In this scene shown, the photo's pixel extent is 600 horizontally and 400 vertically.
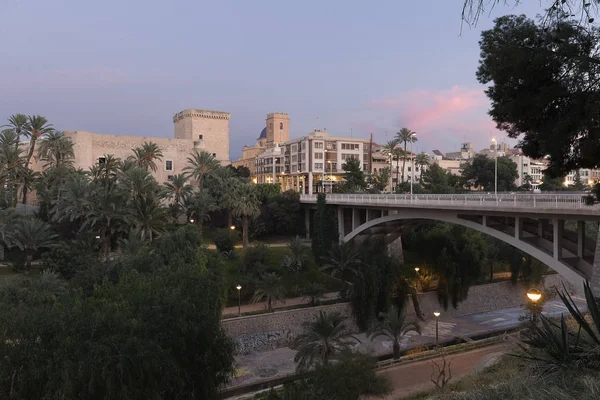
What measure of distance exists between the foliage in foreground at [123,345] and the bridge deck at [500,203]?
12.8 meters

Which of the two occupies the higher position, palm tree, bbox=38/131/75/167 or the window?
the window

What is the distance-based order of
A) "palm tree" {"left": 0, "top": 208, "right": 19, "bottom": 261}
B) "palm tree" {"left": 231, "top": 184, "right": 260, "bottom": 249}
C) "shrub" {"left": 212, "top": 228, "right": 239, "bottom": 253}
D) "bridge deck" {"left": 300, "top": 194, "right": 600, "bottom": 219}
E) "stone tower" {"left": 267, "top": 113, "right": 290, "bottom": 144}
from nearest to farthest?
"bridge deck" {"left": 300, "top": 194, "right": 600, "bottom": 219}
"palm tree" {"left": 0, "top": 208, "right": 19, "bottom": 261}
"shrub" {"left": 212, "top": 228, "right": 239, "bottom": 253}
"palm tree" {"left": 231, "top": 184, "right": 260, "bottom": 249}
"stone tower" {"left": 267, "top": 113, "right": 290, "bottom": 144}

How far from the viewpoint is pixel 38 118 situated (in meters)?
40.7

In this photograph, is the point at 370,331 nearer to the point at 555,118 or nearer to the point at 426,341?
the point at 426,341

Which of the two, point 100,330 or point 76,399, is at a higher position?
point 100,330

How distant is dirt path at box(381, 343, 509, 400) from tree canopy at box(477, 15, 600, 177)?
9925mm

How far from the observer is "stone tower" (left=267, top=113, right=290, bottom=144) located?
102500 mm

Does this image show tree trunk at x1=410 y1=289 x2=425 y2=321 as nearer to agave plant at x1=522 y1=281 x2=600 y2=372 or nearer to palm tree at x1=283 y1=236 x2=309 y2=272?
palm tree at x1=283 y1=236 x2=309 y2=272

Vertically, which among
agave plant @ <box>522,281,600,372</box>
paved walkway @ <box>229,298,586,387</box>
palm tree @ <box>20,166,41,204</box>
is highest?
palm tree @ <box>20,166,41,204</box>

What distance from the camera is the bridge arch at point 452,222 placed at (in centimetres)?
1700

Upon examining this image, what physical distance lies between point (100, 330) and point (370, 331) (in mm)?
17760

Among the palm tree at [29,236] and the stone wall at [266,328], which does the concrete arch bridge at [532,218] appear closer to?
the stone wall at [266,328]


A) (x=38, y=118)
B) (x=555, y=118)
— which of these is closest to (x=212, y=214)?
(x=38, y=118)

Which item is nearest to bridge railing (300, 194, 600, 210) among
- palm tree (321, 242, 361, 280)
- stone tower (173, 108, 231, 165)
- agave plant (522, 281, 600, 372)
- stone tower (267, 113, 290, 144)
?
palm tree (321, 242, 361, 280)
